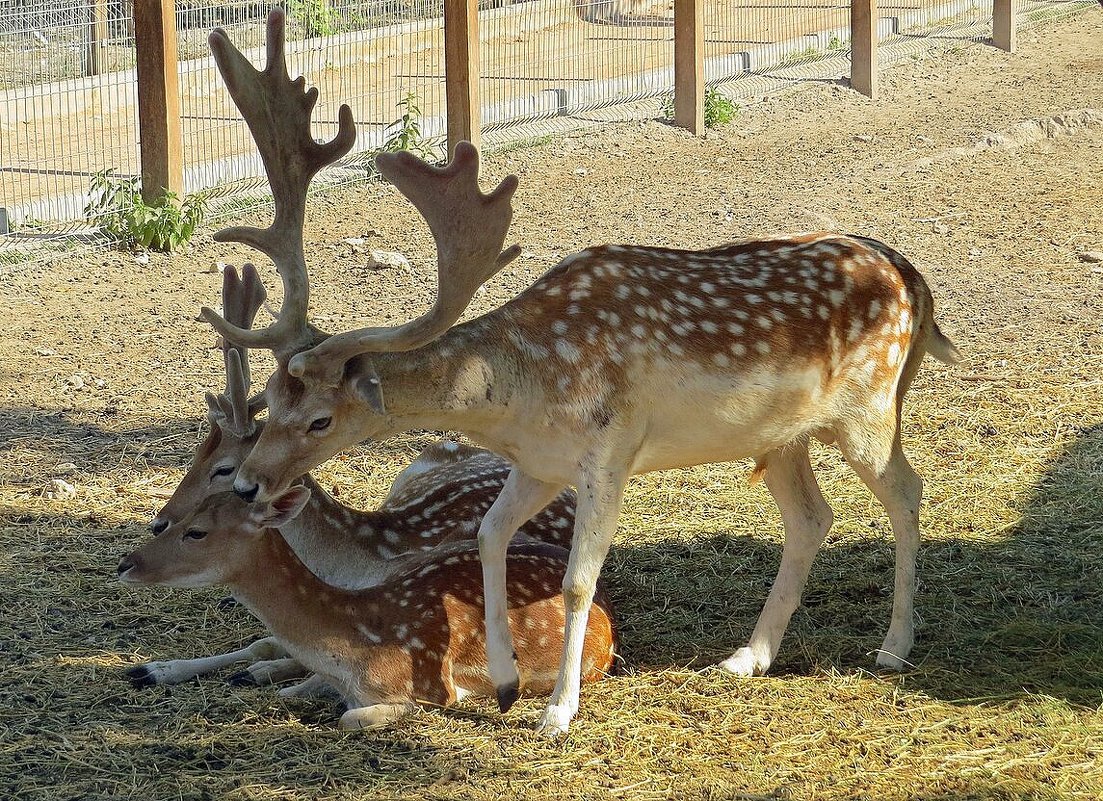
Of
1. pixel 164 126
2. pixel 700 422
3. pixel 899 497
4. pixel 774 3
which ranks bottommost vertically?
pixel 899 497

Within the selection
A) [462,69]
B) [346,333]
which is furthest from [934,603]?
[462,69]

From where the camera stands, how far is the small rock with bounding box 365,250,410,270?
387 inches

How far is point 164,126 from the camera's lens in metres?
9.88

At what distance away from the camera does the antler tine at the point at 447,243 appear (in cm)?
445

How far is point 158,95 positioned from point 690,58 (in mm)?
5169

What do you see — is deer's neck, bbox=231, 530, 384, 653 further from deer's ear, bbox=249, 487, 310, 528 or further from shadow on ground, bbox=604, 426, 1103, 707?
shadow on ground, bbox=604, 426, 1103, 707

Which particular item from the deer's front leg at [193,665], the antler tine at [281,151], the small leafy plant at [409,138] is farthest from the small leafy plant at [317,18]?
the deer's front leg at [193,665]

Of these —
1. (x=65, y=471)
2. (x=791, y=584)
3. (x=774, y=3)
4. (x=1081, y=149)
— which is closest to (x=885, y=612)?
(x=791, y=584)

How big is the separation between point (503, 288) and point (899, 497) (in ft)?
14.6

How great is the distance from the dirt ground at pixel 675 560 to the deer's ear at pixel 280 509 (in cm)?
65

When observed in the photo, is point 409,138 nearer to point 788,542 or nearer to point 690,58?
point 690,58

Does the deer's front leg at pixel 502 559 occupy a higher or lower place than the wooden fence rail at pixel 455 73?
lower

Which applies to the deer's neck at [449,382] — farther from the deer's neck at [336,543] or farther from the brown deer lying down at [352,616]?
the deer's neck at [336,543]

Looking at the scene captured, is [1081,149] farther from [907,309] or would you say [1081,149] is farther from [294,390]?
[294,390]
